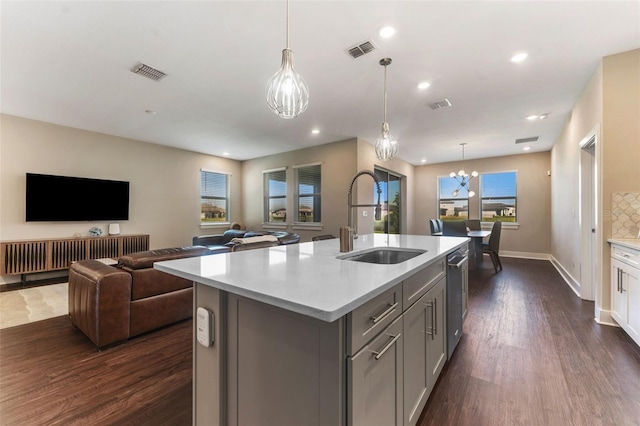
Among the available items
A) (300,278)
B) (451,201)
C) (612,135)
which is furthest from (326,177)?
(300,278)

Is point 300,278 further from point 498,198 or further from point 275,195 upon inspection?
point 498,198

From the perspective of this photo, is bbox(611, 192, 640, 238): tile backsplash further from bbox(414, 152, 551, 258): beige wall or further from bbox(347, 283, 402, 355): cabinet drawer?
bbox(414, 152, 551, 258): beige wall

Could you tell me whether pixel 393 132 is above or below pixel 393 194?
A: above

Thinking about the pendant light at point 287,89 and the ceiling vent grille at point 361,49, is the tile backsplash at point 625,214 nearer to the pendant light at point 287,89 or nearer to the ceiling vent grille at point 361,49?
the ceiling vent grille at point 361,49

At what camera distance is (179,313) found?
9.11 ft

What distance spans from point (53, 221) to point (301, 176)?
4801mm

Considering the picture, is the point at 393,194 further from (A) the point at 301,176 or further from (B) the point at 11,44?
(B) the point at 11,44

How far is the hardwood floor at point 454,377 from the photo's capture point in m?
1.57

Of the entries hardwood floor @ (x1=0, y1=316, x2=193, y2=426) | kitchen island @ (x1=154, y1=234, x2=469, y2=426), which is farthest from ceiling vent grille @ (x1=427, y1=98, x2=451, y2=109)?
hardwood floor @ (x1=0, y1=316, x2=193, y2=426)

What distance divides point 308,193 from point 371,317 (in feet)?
18.3

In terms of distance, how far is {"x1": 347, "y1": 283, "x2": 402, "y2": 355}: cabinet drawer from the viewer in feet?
2.92

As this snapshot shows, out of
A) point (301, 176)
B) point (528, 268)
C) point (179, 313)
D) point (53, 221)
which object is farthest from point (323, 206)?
point (53, 221)

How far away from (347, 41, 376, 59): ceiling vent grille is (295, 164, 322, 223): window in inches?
142

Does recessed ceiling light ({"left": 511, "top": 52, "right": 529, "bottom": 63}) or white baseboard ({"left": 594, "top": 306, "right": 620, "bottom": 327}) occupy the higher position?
recessed ceiling light ({"left": 511, "top": 52, "right": 529, "bottom": 63})
